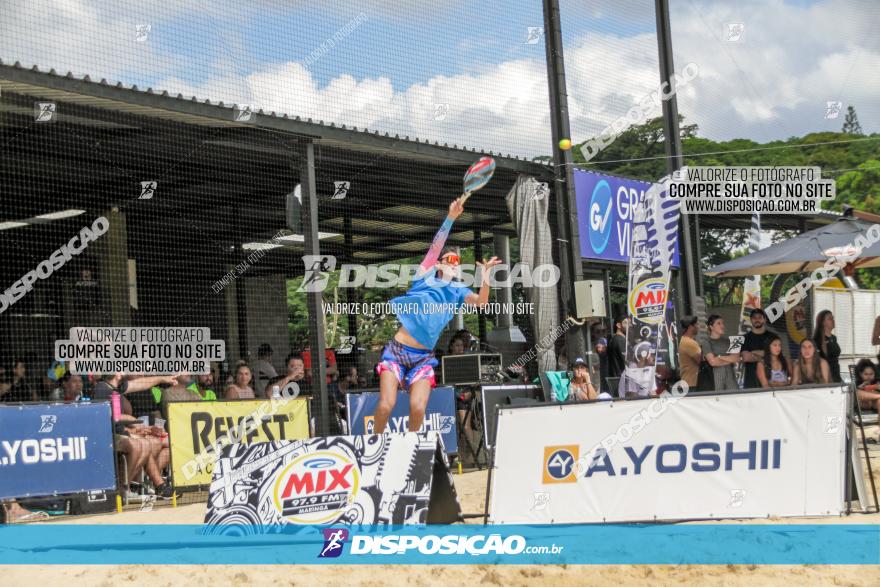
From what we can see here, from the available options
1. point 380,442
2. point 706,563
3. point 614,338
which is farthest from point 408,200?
point 706,563

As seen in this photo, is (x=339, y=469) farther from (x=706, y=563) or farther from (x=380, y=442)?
(x=706, y=563)

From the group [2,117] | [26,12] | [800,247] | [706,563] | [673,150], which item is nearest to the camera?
[706,563]

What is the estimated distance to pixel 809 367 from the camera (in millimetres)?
10453

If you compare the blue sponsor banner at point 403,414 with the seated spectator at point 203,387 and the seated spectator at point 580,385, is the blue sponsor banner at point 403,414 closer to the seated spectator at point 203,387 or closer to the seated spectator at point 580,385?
the seated spectator at point 580,385

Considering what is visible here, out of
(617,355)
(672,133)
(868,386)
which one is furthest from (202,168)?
(868,386)

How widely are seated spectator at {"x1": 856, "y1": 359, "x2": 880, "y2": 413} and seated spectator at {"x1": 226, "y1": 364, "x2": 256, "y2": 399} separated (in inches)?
284

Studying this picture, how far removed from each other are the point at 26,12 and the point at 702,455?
6.81 m

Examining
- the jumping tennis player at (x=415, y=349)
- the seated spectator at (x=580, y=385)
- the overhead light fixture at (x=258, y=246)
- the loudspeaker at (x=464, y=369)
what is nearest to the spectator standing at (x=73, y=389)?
the jumping tennis player at (x=415, y=349)

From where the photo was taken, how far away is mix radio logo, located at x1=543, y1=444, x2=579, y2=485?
21.3 feet

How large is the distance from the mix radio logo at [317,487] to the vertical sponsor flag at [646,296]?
205 inches

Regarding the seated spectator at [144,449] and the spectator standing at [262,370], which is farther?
the spectator standing at [262,370]

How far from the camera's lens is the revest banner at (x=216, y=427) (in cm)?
911

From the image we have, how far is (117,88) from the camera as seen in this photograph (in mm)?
8922

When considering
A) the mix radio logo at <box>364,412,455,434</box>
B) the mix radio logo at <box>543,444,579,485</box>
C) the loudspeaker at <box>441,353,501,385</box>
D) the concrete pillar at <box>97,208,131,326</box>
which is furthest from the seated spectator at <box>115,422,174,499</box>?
the concrete pillar at <box>97,208,131,326</box>
